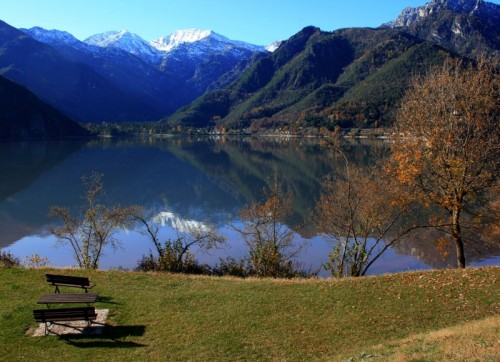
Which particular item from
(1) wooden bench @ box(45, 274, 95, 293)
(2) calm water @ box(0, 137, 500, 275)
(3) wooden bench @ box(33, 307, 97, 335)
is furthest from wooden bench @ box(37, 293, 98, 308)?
(2) calm water @ box(0, 137, 500, 275)

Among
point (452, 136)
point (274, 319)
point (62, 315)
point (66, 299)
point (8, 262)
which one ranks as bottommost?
point (274, 319)

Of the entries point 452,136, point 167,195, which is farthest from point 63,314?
point 167,195

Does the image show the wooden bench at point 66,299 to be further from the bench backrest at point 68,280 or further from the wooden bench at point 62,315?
the bench backrest at point 68,280

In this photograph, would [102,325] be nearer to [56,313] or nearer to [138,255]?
[56,313]

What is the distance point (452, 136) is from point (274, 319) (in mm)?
14286

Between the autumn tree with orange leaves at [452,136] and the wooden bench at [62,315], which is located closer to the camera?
the wooden bench at [62,315]

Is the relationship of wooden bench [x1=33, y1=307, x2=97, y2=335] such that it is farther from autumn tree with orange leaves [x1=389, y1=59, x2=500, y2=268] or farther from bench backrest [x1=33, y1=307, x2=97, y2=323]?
autumn tree with orange leaves [x1=389, y1=59, x2=500, y2=268]

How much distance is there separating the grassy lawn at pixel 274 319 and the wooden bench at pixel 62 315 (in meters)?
0.55

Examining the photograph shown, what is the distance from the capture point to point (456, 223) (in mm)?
A: 23672

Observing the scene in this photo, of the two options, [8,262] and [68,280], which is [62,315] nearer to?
[68,280]

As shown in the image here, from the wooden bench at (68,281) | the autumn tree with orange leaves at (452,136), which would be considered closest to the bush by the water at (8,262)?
the wooden bench at (68,281)

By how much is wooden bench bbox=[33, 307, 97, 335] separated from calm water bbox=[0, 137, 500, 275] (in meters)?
22.1

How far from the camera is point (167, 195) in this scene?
222 ft

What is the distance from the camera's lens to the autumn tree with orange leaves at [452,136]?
2262 cm
